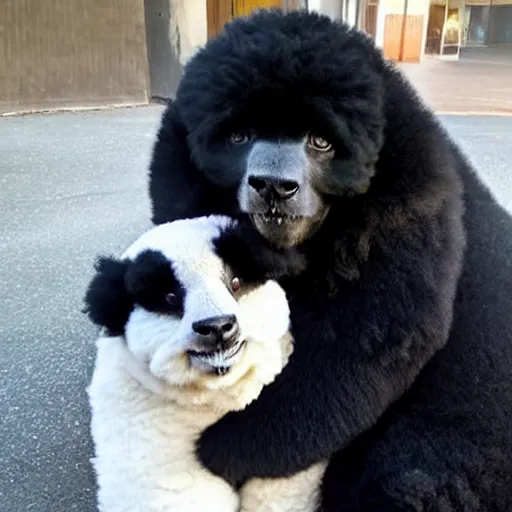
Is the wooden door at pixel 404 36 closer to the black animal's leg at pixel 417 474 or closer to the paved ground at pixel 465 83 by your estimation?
the paved ground at pixel 465 83

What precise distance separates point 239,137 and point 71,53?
3.35m

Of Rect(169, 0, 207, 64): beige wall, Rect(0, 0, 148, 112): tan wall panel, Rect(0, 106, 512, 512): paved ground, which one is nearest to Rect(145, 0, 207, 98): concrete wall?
Rect(169, 0, 207, 64): beige wall

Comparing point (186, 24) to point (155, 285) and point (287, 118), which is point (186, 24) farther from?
point (155, 285)

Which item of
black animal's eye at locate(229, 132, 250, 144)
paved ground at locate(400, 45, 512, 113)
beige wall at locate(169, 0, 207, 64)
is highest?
black animal's eye at locate(229, 132, 250, 144)

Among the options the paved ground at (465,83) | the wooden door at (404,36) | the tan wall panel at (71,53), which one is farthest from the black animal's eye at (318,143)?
the wooden door at (404,36)

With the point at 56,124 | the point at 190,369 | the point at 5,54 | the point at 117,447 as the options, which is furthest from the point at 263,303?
the point at 5,54

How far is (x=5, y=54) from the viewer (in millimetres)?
3883

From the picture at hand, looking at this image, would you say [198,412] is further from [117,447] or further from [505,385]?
[505,385]

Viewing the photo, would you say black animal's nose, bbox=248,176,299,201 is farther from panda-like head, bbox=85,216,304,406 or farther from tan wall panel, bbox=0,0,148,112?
tan wall panel, bbox=0,0,148,112

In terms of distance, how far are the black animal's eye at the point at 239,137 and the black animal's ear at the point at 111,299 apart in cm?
23

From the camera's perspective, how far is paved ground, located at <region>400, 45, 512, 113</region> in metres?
5.15

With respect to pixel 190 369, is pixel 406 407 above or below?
below

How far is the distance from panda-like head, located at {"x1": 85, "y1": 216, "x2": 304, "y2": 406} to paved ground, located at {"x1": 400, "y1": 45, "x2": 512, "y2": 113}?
2.39m

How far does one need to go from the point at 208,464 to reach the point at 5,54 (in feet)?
11.3
